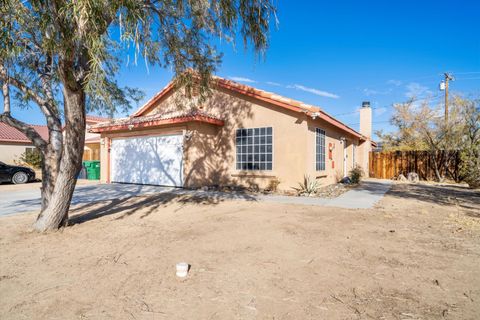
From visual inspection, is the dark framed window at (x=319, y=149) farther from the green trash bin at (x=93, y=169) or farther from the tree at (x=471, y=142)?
the green trash bin at (x=93, y=169)

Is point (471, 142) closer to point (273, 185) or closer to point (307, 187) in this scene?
point (307, 187)

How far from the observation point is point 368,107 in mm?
20578

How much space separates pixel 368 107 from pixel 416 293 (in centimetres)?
2001

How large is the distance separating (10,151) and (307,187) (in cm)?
2823

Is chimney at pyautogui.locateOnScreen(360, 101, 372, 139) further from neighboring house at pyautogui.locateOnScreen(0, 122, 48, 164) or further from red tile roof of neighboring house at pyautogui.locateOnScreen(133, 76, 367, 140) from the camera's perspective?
neighboring house at pyautogui.locateOnScreen(0, 122, 48, 164)

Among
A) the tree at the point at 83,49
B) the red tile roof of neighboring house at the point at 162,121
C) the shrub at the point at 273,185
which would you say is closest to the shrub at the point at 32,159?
the red tile roof of neighboring house at the point at 162,121

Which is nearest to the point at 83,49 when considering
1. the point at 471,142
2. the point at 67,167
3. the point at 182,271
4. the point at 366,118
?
the point at 67,167

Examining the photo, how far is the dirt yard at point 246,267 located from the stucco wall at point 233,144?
417cm

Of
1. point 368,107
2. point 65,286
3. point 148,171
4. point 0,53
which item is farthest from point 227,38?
point 368,107

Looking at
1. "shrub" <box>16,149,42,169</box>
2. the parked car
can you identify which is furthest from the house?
"shrub" <box>16,149,42,169</box>

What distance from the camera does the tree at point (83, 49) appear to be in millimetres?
3766

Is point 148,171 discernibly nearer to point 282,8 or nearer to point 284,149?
point 284,149

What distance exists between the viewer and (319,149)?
11766 millimetres

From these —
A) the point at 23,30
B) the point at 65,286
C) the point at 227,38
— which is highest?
the point at 227,38
